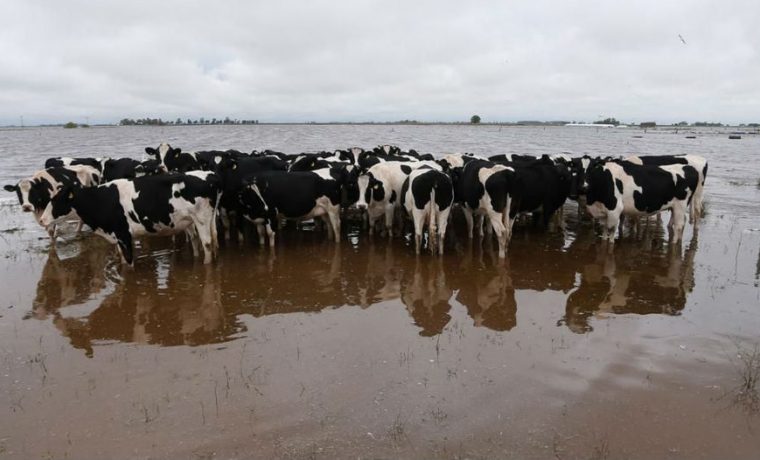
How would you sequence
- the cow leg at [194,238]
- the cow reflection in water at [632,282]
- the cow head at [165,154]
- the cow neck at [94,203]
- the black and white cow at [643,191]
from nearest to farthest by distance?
1. the cow reflection in water at [632,282]
2. the cow neck at [94,203]
3. the cow leg at [194,238]
4. the black and white cow at [643,191]
5. the cow head at [165,154]

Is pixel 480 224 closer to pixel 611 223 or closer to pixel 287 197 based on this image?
pixel 611 223

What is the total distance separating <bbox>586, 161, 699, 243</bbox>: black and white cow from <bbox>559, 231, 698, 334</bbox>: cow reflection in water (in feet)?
2.15

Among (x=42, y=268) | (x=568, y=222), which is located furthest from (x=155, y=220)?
(x=568, y=222)

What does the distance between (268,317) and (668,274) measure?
6646 mm

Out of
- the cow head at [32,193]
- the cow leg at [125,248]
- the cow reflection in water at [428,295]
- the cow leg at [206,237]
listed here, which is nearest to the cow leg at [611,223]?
the cow reflection in water at [428,295]

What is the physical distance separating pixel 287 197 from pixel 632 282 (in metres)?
6.54

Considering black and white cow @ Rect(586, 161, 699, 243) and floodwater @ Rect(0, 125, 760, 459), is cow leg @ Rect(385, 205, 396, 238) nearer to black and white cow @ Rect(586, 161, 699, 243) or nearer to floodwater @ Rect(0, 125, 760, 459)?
floodwater @ Rect(0, 125, 760, 459)

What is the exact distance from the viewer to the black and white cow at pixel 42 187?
36.4 ft

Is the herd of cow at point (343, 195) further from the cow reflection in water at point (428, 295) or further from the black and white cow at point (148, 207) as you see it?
the cow reflection in water at point (428, 295)

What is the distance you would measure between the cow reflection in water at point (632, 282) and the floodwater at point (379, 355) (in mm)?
50

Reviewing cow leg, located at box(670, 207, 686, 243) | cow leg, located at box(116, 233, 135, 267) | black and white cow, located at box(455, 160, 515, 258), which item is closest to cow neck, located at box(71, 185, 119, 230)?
cow leg, located at box(116, 233, 135, 267)

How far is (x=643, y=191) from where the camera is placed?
11070 mm

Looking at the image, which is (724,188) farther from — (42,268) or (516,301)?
(42,268)

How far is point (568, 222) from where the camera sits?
1388 centimetres
